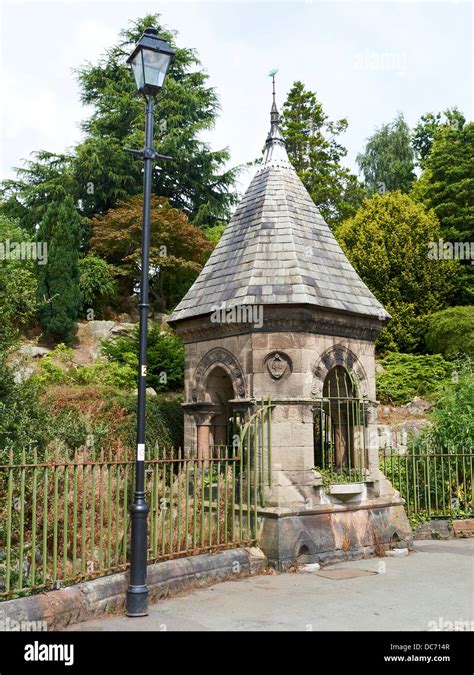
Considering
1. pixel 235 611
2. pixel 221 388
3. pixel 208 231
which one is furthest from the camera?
pixel 208 231

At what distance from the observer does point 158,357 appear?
1894cm

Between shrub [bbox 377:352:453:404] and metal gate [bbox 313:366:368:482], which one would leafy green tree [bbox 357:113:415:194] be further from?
metal gate [bbox 313:366:368:482]

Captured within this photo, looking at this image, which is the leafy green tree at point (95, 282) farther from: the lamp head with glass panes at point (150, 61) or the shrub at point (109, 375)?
the lamp head with glass panes at point (150, 61)

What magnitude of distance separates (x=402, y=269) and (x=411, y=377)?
5363mm

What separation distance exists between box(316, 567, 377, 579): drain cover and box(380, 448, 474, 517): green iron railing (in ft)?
11.0

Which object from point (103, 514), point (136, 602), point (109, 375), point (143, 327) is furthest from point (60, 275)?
point (136, 602)

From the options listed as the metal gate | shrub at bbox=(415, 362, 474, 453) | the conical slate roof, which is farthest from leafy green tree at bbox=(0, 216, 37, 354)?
shrub at bbox=(415, 362, 474, 453)

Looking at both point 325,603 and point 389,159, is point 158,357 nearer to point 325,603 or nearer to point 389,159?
point 325,603

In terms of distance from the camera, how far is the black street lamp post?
20.8ft

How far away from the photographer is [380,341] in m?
23.4

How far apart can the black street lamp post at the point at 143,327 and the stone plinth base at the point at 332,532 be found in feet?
8.35
